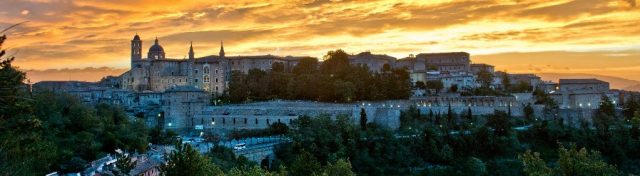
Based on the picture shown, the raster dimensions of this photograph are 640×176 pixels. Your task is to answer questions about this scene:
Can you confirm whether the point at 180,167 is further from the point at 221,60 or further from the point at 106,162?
the point at 221,60

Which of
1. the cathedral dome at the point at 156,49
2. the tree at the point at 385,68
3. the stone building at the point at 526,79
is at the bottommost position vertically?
the stone building at the point at 526,79

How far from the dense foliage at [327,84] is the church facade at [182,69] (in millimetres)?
3530

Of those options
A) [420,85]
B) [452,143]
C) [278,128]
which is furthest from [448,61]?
[278,128]

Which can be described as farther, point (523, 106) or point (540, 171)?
point (523, 106)

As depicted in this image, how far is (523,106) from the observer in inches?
1710

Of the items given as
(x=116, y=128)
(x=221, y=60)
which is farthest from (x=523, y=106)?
(x=116, y=128)

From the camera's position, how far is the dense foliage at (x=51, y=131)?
11.2m

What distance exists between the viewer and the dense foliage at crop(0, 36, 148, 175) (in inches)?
439

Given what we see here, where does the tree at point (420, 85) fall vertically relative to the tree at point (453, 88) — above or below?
above

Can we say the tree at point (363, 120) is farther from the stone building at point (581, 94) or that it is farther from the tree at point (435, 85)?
the stone building at point (581, 94)

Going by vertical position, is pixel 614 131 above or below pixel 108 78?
below

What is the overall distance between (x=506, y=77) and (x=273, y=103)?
26596 millimetres

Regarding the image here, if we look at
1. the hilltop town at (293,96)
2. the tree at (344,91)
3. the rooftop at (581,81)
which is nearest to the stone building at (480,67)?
the hilltop town at (293,96)

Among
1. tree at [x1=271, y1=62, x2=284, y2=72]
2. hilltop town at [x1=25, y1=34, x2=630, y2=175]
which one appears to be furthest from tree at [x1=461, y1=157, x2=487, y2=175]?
tree at [x1=271, y1=62, x2=284, y2=72]
